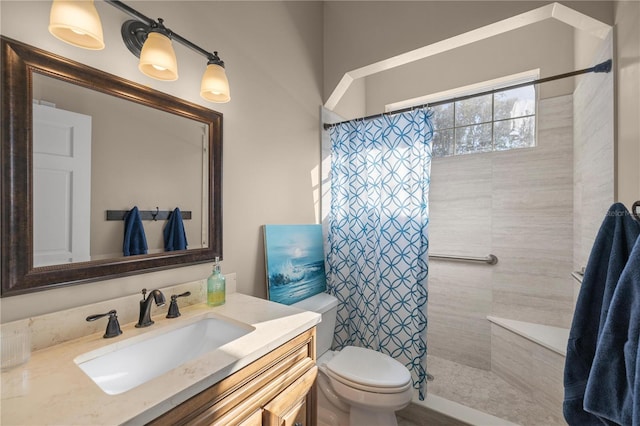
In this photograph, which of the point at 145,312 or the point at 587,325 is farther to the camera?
the point at 145,312

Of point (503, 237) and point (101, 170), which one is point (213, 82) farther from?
point (503, 237)

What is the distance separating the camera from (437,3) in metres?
1.72

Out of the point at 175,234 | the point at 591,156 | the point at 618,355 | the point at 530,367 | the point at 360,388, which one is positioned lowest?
the point at 530,367

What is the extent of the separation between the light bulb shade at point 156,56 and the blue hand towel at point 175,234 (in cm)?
58

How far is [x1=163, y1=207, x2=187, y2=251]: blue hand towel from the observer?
1.27 m

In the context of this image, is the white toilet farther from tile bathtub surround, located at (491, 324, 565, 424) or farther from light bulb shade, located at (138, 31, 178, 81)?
light bulb shade, located at (138, 31, 178, 81)

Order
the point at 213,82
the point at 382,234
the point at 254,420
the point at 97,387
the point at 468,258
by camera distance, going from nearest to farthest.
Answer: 1. the point at 97,387
2. the point at 254,420
3. the point at 213,82
4. the point at 382,234
5. the point at 468,258

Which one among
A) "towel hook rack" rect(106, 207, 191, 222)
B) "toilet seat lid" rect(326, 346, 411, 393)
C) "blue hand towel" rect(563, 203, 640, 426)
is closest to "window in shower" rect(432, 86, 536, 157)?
"blue hand towel" rect(563, 203, 640, 426)

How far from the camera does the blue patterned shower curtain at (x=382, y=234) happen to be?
5.95 feet

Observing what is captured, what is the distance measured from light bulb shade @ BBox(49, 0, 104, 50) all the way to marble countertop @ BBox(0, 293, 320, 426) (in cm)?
97

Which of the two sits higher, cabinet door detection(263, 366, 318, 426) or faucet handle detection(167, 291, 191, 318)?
faucet handle detection(167, 291, 191, 318)

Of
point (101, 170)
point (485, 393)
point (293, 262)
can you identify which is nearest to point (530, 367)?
point (485, 393)

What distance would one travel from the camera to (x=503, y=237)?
2303 millimetres

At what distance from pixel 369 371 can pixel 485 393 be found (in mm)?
1194
